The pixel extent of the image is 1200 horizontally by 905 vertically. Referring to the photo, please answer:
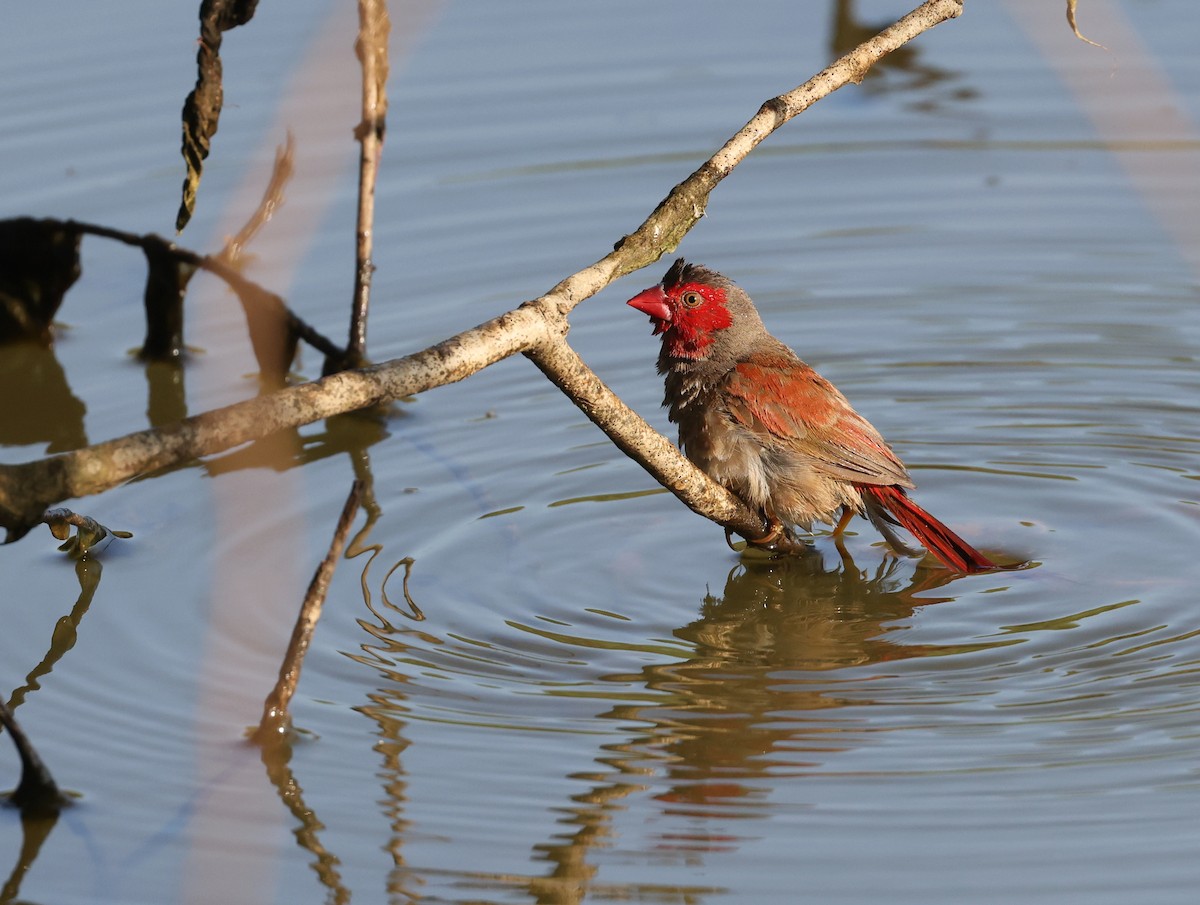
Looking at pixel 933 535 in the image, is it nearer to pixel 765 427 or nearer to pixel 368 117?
pixel 765 427

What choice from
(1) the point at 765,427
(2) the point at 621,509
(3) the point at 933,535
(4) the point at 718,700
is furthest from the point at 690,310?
(4) the point at 718,700

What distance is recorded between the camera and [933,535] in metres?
6.11

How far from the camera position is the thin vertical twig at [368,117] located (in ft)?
22.6

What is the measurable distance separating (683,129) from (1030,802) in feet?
19.6

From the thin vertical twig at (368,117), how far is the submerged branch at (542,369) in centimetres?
206

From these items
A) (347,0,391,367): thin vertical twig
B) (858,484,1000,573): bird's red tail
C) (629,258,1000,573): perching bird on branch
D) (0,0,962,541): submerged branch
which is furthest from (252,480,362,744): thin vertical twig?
(347,0,391,367): thin vertical twig

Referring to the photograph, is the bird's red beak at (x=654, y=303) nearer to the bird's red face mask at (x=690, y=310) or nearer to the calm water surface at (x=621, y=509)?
the bird's red face mask at (x=690, y=310)

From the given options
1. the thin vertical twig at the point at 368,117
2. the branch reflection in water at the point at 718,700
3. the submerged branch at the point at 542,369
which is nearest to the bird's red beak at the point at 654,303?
the submerged branch at the point at 542,369

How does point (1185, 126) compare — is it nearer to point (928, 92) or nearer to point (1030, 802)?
point (928, 92)

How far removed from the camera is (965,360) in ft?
25.6

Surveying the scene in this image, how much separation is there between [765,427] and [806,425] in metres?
0.16

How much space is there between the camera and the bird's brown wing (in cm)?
614

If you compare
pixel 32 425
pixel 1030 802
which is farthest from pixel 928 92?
pixel 1030 802

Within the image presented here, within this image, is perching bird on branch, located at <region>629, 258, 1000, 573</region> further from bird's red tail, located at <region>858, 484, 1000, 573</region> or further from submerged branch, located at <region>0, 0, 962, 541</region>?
submerged branch, located at <region>0, 0, 962, 541</region>
